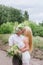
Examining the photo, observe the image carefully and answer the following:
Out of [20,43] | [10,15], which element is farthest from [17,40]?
[10,15]

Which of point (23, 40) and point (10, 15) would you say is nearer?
point (23, 40)

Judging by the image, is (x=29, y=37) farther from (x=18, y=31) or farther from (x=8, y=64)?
(x=8, y=64)

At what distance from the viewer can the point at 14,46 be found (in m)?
7.21

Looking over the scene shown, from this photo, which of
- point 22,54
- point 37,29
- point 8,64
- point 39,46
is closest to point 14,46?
point 22,54

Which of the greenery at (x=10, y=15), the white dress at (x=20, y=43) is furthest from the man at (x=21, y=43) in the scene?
the greenery at (x=10, y=15)

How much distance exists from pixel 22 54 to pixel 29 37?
15.8 inches

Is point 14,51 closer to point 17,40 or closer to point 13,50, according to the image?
point 13,50

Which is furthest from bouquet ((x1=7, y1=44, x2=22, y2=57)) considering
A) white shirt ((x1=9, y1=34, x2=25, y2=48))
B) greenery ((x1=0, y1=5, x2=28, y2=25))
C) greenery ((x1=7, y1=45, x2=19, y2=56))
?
greenery ((x1=0, y1=5, x2=28, y2=25))

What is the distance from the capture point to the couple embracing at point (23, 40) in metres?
7.29

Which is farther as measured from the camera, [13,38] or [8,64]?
[8,64]

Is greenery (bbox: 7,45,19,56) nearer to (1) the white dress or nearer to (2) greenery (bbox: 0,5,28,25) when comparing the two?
(1) the white dress

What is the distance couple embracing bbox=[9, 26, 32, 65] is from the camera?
7293mm

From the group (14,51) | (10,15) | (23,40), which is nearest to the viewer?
(14,51)

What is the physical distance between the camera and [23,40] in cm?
739
